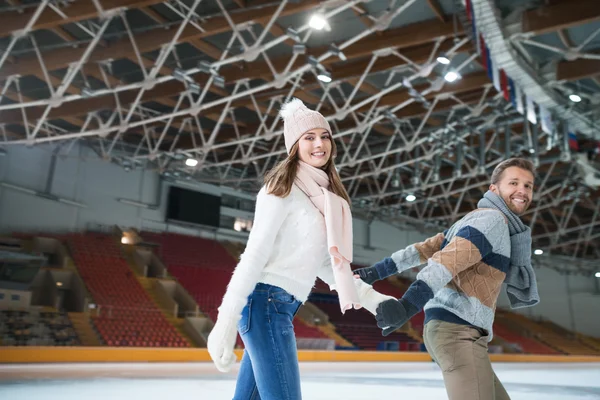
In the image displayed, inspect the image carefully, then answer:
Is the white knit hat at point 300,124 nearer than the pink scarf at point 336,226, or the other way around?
the pink scarf at point 336,226

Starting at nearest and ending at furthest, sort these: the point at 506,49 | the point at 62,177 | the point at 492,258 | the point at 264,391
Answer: the point at 264,391 → the point at 492,258 → the point at 506,49 → the point at 62,177

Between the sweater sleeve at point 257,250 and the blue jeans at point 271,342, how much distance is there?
0.19 ft

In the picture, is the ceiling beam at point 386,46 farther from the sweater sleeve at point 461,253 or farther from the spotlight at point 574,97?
the sweater sleeve at point 461,253

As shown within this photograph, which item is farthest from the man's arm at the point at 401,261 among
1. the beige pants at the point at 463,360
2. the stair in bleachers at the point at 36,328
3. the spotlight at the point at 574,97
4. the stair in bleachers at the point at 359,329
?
the stair in bleachers at the point at 359,329

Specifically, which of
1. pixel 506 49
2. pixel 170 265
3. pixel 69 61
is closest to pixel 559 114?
pixel 506 49

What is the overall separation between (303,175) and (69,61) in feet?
34.5

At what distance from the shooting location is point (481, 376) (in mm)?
2049

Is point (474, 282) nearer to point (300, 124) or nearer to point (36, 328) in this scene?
point (300, 124)

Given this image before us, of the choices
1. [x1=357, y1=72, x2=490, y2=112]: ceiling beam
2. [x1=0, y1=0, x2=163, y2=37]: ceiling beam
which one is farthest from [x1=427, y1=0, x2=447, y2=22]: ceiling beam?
[x1=0, y1=0, x2=163, y2=37]: ceiling beam

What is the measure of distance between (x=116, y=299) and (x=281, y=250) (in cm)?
1613

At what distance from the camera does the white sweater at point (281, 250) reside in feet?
5.70

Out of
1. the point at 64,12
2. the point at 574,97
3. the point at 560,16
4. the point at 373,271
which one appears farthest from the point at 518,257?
the point at 574,97

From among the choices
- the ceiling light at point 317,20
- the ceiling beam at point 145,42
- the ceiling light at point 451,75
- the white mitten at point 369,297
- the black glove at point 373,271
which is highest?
the ceiling beam at point 145,42

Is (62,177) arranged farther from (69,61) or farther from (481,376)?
(481,376)
